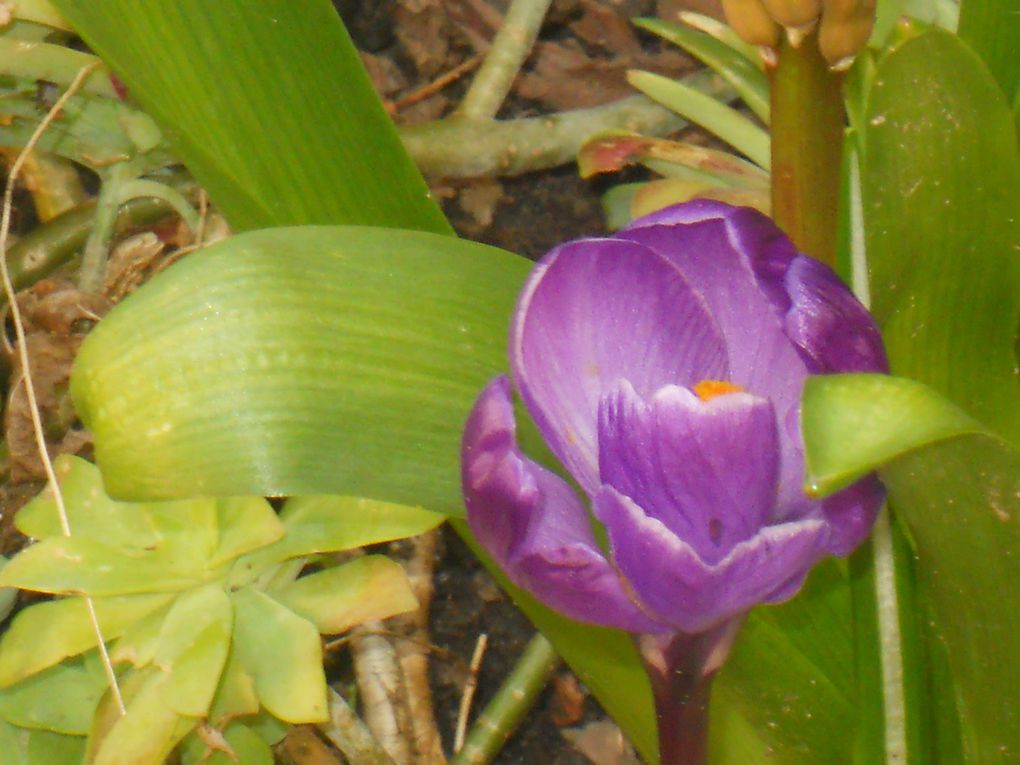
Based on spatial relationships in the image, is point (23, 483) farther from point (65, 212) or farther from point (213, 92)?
point (213, 92)

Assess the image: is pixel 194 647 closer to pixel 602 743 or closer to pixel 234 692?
pixel 234 692

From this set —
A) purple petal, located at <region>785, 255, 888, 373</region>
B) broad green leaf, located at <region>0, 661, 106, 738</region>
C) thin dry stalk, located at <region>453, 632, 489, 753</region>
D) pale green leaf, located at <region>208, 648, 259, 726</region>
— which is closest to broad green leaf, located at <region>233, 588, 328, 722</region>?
pale green leaf, located at <region>208, 648, 259, 726</region>

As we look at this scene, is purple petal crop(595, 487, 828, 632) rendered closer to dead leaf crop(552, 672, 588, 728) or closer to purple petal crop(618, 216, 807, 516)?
purple petal crop(618, 216, 807, 516)

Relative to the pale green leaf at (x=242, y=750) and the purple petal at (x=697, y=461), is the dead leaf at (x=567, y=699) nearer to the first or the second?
the pale green leaf at (x=242, y=750)

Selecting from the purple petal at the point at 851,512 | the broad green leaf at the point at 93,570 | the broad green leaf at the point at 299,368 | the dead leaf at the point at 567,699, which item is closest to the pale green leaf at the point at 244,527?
the broad green leaf at the point at 93,570

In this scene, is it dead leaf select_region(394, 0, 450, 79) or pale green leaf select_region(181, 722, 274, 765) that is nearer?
pale green leaf select_region(181, 722, 274, 765)

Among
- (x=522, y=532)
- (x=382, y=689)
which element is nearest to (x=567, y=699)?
(x=382, y=689)
